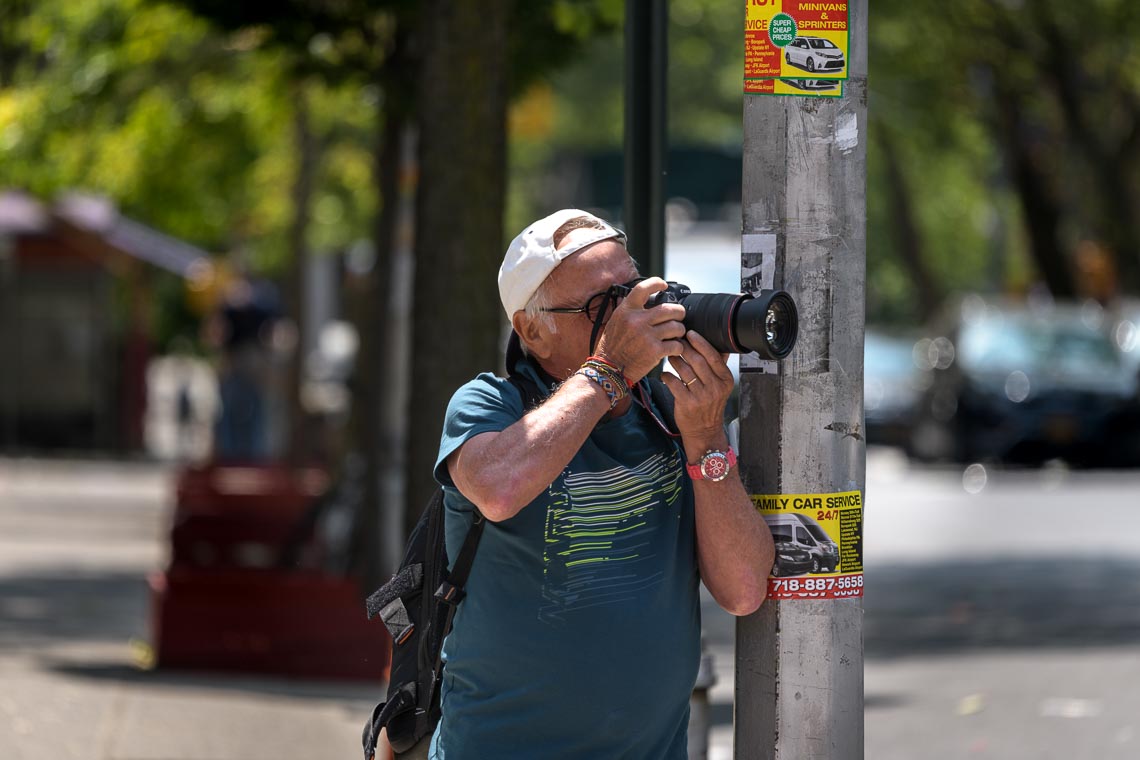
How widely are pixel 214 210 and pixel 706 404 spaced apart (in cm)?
1588

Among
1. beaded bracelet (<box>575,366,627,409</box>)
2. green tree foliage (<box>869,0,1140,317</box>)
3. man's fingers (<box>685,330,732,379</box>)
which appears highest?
green tree foliage (<box>869,0,1140,317</box>)

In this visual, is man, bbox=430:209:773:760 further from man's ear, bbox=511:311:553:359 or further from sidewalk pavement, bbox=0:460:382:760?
sidewalk pavement, bbox=0:460:382:760

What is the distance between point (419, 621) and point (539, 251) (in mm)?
675

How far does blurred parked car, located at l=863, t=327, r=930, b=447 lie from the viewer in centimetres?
2392

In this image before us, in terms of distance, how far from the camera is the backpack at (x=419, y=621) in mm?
3238

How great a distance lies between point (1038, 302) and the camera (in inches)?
1286

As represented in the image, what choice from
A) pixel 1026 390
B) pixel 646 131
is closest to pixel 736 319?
pixel 646 131

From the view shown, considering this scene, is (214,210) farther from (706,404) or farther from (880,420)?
(706,404)

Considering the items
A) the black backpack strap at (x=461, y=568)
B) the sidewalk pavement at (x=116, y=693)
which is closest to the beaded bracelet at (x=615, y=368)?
the black backpack strap at (x=461, y=568)

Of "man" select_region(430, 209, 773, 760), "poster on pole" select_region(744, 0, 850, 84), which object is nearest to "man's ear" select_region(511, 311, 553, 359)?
"man" select_region(430, 209, 773, 760)

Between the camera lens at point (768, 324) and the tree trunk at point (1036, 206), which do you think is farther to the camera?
the tree trunk at point (1036, 206)

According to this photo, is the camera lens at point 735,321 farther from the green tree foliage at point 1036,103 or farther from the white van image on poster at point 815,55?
the green tree foliage at point 1036,103

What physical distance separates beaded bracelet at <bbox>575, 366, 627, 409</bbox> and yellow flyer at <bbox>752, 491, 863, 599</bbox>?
437 mm

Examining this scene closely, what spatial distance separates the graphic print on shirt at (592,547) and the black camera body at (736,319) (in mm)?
298
